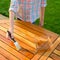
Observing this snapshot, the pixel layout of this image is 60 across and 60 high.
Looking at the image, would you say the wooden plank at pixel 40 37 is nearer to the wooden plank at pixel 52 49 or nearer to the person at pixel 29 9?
the wooden plank at pixel 52 49

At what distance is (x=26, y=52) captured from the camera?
2084 millimetres

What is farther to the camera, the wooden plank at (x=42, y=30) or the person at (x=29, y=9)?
the wooden plank at (x=42, y=30)

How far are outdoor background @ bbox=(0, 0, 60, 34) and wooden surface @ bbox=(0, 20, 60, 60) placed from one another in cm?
35

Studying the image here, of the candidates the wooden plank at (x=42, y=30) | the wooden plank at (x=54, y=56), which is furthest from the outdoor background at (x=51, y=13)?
the wooden plank at (x=54, y=56)

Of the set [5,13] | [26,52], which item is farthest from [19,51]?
[5,13]

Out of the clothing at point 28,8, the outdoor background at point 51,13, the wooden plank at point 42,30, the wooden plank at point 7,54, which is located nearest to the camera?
the wooden plank at point 7,54

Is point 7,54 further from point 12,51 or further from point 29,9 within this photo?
point 29,9

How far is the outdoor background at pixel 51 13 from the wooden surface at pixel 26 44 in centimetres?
35

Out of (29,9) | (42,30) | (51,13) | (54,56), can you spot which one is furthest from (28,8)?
(51,13)

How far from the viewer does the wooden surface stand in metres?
2.02

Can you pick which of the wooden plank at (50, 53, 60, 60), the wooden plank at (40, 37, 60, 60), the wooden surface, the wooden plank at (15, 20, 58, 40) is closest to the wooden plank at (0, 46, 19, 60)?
the wooden surface

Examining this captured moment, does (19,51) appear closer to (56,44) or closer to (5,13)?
(56,44)

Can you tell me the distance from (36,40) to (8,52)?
45 cm

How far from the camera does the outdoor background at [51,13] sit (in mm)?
2926
